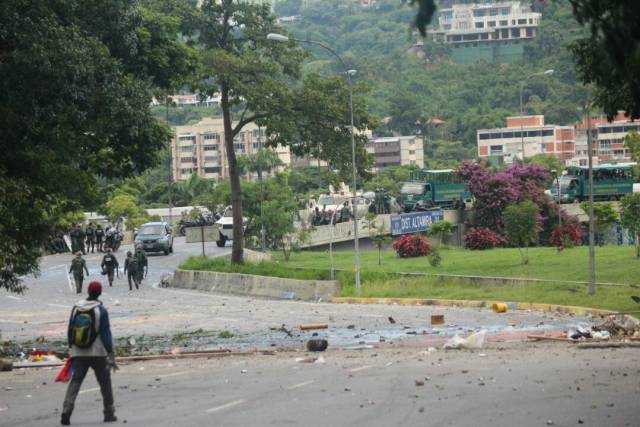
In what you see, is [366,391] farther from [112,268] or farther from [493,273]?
[112,268]

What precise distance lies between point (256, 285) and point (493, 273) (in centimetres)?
885

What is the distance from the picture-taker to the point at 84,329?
14.9 meters

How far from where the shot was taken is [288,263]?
57312mm

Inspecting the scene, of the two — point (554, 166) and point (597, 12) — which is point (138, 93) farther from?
point (554, 166)

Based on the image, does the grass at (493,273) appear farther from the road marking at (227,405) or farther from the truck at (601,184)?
the truck at (601,184)

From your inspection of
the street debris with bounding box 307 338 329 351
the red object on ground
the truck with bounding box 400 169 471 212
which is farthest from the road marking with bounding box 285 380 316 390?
the truck with bounding box 400 169 471 212

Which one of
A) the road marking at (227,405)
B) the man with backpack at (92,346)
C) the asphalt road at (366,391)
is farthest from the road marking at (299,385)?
the man with backpack at (92,346)

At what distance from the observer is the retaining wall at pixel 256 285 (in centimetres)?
4344

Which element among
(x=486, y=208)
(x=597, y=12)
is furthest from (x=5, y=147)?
(x=486, y=208)

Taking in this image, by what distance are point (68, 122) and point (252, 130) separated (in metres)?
162

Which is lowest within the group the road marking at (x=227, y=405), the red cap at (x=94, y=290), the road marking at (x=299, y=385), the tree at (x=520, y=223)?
the road marking at (x=299, y=385)

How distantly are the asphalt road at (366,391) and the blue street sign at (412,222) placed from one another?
42266mm

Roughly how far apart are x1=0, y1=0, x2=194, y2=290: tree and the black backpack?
8.48m

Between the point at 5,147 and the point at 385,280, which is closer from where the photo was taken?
the point at 5,147
